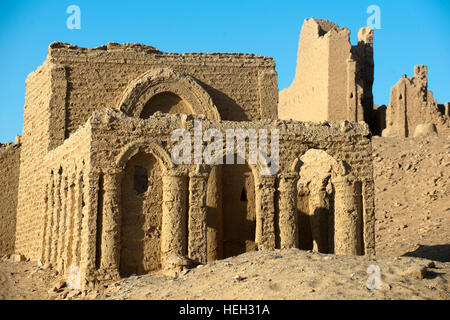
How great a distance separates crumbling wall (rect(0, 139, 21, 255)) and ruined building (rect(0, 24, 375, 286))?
16 centimetres

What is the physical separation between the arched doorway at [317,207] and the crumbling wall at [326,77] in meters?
16.7

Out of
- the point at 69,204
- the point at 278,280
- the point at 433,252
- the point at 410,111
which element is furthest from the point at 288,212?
the point at 410,111

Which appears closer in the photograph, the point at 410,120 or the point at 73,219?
the point at 73,219

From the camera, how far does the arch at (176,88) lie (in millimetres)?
21328

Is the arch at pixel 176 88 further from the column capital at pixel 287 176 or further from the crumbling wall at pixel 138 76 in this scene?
the column capital at pixel 287 176

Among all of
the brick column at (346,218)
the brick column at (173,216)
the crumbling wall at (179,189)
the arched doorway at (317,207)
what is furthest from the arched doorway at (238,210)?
the brick column at (173,216)

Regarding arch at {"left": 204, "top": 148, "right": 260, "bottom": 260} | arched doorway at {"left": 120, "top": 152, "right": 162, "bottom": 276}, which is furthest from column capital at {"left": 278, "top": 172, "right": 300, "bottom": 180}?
arched doorway at {"left": 120, "top": 152, "right": 162, "bottom": 276}

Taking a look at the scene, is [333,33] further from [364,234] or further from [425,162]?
[364,234]

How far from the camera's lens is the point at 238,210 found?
20.5 meters

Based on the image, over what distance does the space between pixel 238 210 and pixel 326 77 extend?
1881 centimetres
